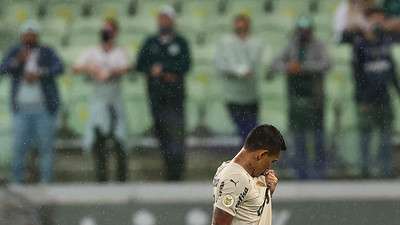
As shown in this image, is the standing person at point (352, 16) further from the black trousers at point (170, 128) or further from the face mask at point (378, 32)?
the black trousers at point (170, 128)

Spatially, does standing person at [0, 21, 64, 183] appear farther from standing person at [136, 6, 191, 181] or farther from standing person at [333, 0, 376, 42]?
standing person at [333, 0, 376, 42]

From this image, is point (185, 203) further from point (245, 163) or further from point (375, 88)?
point (245, 163)

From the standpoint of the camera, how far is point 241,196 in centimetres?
612

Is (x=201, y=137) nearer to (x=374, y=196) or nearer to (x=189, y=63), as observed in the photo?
(x=189, y=63)

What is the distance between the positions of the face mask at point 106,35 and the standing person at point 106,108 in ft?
0.24

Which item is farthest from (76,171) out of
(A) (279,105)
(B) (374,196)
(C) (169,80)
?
(B) (374,196)

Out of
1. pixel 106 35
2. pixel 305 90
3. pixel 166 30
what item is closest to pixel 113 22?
pixel 106 35

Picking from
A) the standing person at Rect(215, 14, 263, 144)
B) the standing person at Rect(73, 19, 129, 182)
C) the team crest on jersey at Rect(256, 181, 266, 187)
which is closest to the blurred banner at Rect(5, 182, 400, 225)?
the standing person at Rect(73, 19, 129, 182)

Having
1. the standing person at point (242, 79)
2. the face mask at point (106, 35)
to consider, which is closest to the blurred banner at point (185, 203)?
the standing person at point (242, 79)

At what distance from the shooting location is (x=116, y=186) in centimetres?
1027

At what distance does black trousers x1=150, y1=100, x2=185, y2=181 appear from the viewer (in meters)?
10.1

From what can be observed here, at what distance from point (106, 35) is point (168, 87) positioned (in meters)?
0.76

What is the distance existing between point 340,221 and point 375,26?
5.64ft

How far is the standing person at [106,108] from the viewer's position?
10.1 meters
